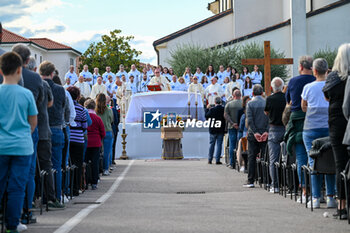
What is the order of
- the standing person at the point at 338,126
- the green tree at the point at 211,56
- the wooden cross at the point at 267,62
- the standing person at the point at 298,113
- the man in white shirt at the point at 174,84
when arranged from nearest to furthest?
the standing person at the point at 338,126 < the standing person at the point at 298,113 < the wooden cross at the point at 267,62 < the man in white shirt at the point at 174,84 < the green tree at the point at 211,56

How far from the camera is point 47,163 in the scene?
34.8ft

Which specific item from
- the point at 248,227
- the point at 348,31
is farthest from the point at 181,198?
the point at 348,31

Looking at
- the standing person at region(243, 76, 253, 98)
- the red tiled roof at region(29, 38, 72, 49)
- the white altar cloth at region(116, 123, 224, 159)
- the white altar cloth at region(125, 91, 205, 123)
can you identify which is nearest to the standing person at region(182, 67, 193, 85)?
the standing person at region(243, 76, 253, 98)

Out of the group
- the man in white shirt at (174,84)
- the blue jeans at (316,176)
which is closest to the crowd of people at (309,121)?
the blue jeans at (316,176)

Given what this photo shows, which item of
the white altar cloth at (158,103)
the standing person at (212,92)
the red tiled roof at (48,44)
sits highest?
the red tiled roof at (48,44)

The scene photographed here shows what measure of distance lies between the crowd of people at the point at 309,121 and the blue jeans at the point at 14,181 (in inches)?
141

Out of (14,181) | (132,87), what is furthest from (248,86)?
(14,181)

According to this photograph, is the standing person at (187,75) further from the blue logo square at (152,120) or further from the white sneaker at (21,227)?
the white sneaker at (21,227)

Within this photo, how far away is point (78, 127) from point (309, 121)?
4806 millimetres

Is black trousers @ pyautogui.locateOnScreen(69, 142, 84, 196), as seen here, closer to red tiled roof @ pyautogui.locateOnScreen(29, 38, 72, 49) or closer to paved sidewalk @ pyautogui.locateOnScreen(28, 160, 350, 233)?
paved sidewalk @ pyautogui.locateOnScreen(28, 160, 350, 233)

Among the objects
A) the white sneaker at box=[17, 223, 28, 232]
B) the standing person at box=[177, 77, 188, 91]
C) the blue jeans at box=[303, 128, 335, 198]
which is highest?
the standing person at box=[177, 77, 188, 91]

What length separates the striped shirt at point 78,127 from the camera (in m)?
13.5

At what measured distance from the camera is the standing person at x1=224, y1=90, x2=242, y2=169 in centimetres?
2056

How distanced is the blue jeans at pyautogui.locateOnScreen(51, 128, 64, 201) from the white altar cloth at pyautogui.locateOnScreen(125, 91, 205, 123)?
21433mm
